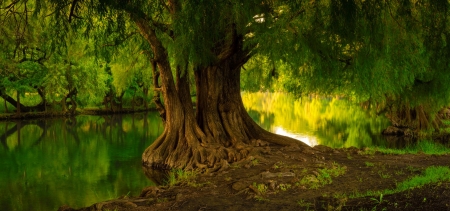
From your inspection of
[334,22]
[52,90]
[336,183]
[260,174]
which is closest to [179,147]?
[260,174]

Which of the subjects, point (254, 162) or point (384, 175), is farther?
point (254, 162)

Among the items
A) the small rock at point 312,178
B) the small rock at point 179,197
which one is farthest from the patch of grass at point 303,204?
the small rock at point 179,197

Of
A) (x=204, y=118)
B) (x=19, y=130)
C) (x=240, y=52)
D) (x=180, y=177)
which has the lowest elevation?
(x=180, y=177)

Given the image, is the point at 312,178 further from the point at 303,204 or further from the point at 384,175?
the point at 303,204

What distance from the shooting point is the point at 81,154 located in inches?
745

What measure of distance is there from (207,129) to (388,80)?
6.31 metres

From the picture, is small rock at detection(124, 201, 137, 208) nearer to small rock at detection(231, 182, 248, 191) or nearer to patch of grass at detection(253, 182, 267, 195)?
small rock at detection(231, 182, 248, 191)

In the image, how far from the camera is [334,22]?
4613 millimetres

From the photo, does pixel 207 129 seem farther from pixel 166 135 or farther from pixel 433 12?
pixel 433 12

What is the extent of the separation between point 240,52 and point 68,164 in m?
7.75

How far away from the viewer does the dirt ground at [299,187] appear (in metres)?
6.26

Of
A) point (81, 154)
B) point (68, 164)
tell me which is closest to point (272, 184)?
point (68, 164)

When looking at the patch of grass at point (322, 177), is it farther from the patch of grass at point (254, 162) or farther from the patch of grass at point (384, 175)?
the patch of grass at point (254, 162)

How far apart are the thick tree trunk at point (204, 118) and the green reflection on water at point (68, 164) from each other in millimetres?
1409
